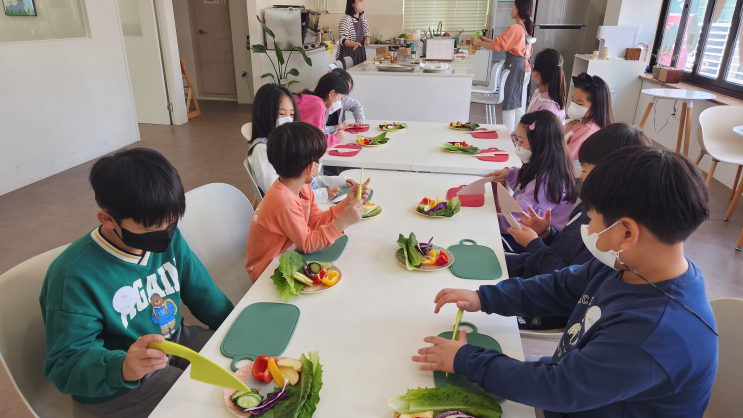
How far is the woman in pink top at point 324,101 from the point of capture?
9.30ft

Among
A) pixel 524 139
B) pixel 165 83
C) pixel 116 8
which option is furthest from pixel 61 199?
pixel 524 139

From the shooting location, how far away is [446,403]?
82cm

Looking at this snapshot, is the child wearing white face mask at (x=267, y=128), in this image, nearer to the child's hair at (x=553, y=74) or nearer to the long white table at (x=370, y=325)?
the long white table at (x=370, y=325)

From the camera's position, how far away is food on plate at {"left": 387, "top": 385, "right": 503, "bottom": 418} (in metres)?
0.81

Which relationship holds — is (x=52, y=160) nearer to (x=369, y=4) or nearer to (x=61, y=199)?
(x=61, y=199)

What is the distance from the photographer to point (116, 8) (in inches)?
183

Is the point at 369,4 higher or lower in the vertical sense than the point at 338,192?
higher

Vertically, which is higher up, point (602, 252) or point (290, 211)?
point (602, 252)

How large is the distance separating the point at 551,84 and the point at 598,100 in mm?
669

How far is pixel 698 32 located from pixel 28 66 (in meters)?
6.68

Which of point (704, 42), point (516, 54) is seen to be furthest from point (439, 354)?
point (704, 42)

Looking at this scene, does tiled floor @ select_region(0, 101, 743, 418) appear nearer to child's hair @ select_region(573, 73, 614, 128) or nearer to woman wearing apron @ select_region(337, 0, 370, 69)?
child's hair @ select_region(573, 73, 614, 128)

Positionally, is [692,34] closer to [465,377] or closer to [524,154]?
[524,154]

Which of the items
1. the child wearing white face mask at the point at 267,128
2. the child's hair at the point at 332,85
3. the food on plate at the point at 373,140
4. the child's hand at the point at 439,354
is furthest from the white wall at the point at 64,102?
the child's hand at the point at 439,354
